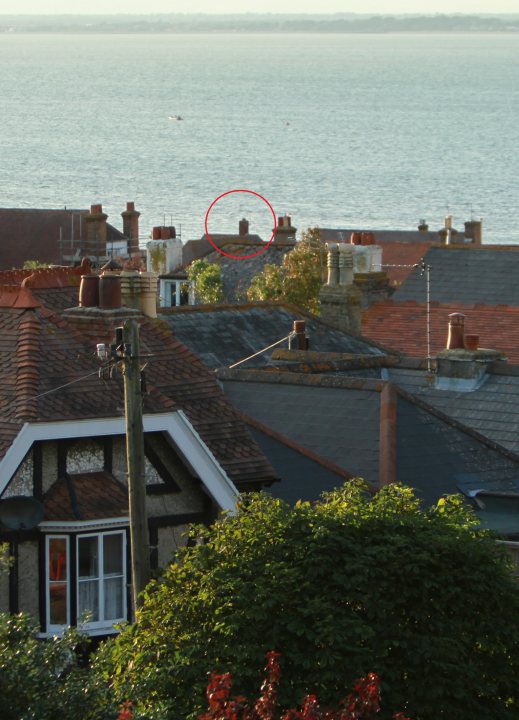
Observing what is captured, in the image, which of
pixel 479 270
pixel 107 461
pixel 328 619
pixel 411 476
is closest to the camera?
pixel 328 619

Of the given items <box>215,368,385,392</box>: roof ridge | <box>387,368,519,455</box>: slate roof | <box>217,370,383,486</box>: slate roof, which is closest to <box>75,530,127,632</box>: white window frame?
<box>217,370,383,486</box>: slate roof

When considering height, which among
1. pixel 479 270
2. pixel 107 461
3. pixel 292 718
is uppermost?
pixel 479 270

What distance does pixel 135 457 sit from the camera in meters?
23.0

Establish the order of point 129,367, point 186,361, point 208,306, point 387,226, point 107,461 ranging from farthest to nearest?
1. point 387,226
2. point 208,306
3. point 186,361
4. point 107,461
5. point 129,367

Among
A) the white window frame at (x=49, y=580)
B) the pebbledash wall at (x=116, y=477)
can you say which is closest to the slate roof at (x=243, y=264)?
the pebbledash wall at (x=116, y=477)

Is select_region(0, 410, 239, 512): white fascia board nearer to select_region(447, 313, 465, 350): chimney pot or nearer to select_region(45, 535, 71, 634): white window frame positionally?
select_region(45, 535, 71, 634): white window frame

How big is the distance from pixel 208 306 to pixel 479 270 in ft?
48.2

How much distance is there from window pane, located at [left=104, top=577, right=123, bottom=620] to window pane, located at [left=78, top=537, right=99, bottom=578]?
22 centimetres

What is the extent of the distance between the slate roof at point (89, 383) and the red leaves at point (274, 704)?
25.2ft

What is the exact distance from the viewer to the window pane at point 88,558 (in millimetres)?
26594

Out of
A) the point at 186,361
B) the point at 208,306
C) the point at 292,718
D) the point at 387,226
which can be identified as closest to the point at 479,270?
the point at 208,306

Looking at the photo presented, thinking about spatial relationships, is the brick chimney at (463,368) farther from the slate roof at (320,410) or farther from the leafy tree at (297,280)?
the leafy tree at (297,280)

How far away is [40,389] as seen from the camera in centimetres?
2716

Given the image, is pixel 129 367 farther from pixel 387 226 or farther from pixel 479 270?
pixel 387 226
